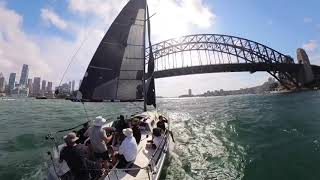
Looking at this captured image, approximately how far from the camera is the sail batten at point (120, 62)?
16.0 m

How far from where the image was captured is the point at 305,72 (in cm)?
9294

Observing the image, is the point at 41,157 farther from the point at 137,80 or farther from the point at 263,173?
the point at 263,173

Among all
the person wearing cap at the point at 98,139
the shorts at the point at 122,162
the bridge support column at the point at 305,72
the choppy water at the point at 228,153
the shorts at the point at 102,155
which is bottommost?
A: the choppy water at the point at 228,153

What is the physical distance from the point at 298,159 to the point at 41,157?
1204 cm

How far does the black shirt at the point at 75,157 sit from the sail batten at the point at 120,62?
846 centimetres

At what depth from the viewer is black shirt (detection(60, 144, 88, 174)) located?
7555 millimetres

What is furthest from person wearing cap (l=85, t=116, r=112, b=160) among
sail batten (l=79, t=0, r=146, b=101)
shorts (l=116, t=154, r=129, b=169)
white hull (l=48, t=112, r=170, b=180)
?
sail batten (l=79, t=0, r=146, b=101)

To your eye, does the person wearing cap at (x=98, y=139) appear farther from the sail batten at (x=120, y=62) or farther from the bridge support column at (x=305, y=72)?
the bridge support column at (x=305, y=72)

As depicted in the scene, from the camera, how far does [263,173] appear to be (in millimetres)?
11086

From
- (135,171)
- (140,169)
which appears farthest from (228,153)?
(135,171)

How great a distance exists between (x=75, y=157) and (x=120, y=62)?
9.62 metres

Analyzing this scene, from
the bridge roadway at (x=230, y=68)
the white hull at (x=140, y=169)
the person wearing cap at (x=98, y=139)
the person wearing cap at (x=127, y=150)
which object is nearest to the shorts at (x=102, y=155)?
the person wearing cap at (x=98, y=139)

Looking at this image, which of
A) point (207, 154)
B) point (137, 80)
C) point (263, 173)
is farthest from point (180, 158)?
point (137, 80)

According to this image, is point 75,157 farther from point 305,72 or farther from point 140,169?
point 305,72
